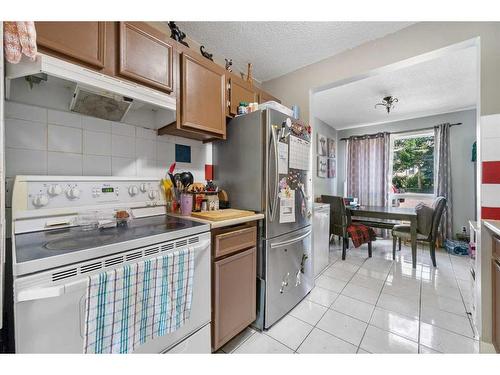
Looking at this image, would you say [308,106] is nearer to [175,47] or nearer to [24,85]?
[175,47]

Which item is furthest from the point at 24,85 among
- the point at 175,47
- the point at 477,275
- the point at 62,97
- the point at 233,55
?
the point at 477,275

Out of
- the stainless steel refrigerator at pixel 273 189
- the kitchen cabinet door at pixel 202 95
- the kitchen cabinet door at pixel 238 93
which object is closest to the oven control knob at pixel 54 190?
the kitchen cabinet door at pixel 202 95

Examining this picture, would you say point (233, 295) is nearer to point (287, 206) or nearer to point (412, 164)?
point (287, 206)

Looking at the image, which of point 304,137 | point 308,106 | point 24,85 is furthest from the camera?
point 308,106

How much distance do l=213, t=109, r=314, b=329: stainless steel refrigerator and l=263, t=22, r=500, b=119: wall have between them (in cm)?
67

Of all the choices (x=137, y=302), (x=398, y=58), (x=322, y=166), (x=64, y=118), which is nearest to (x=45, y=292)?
(x=137, y=302)

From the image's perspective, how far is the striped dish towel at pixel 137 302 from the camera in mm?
780

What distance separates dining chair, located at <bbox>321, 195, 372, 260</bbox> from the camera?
3016 millimetres

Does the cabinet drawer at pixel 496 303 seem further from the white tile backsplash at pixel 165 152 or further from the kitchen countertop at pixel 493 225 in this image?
the white tile backsplash at pixel 165 152

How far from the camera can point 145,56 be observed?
123cm

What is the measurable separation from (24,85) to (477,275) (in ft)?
9.83

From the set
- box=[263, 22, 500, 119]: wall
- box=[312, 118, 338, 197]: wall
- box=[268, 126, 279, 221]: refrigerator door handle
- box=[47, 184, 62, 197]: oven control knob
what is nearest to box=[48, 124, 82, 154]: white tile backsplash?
box=[47, 184, 62, 197]: oven control knob

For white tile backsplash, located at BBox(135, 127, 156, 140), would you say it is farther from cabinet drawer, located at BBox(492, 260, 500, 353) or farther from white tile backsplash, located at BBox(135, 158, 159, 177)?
cabinet drawer, located at BBox(492, 260, 500, 353)

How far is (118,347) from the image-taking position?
2.76 ft
